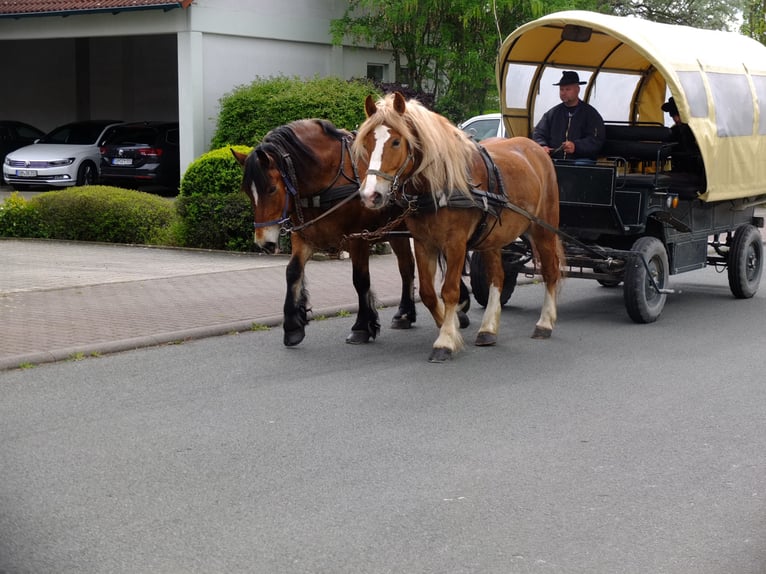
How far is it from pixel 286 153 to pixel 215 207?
678cm

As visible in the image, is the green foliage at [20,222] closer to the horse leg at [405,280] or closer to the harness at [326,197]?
the horse leg at [405,280]

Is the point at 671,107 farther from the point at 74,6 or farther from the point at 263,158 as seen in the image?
the point at 74,6

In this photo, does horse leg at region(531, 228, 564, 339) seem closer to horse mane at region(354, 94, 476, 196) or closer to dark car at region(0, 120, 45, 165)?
horse mane at region(354, 94, 476, 196)

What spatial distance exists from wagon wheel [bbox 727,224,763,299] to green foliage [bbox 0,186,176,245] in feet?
26.4

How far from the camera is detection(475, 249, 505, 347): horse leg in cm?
907

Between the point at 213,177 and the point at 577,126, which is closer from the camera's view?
the point at 577,126

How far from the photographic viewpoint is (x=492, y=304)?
9.20 m

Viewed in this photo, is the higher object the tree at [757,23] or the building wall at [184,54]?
the tree at [757,23]

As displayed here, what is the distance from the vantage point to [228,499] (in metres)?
5.15

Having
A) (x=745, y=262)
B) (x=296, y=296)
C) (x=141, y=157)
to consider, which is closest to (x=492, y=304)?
(x=296, y=296)

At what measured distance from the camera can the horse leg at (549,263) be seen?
31.4ft

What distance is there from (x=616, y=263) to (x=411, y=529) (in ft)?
19.8

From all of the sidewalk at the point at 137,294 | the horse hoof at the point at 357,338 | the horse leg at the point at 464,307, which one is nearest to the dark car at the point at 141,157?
the sidewalk at the point at 137,294

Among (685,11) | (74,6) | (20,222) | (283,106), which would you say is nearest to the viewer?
(283,106)
